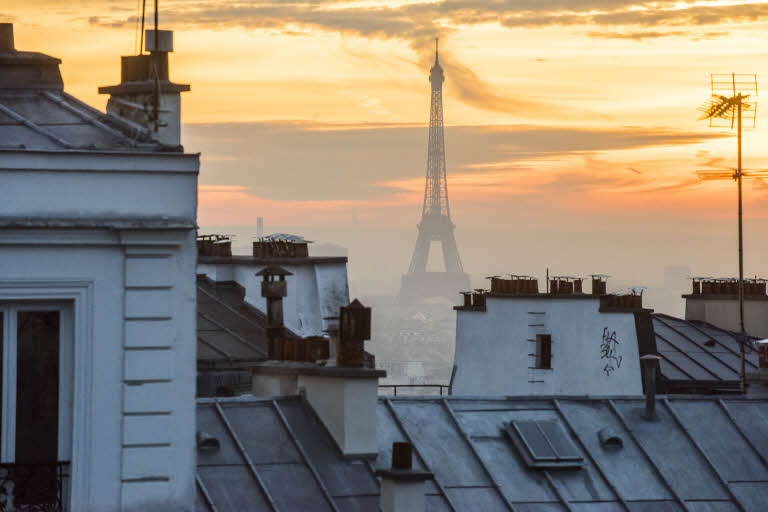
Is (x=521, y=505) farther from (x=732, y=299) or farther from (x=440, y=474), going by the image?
(x=732, y=299)

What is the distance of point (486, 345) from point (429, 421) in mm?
20915

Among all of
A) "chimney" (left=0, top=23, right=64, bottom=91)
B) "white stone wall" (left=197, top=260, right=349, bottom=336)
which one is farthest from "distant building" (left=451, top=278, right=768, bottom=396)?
"chimney" (left=0, top=23, right=64, bottom=91)

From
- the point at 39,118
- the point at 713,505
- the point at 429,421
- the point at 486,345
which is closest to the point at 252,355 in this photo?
the point at 486,345

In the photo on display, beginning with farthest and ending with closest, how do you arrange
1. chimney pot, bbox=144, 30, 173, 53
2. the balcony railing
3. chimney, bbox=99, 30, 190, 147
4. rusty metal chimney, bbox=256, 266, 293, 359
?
rusty metal chimney, bbox=256, 266, 293, 359
chimney pot, bbox=144, 30, 173, 53
chimney, bbox=99, 30, 190, 147
the balcony railing

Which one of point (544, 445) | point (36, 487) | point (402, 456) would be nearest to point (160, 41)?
point (36, 487)

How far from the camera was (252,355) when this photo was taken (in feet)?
139

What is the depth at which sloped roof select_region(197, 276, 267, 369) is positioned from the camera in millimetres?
41719

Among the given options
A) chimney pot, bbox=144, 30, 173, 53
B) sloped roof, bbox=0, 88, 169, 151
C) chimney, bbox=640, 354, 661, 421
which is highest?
chimney pot, bbox=144, 30, 173, 53

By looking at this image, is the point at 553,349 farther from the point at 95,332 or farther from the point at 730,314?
the point at 95,332

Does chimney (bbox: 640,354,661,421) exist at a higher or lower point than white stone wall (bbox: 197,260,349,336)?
lower

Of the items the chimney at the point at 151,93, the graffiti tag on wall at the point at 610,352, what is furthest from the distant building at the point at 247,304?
the chimney at the point at 151,93

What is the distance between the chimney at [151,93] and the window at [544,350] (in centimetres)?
2632

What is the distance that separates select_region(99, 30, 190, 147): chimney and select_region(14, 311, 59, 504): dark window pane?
122 inches

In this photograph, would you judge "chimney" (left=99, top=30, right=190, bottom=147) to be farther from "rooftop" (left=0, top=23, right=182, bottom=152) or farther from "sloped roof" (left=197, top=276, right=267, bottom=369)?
"sloped roof" (left=197, top=276, right=267, bottom=369)
